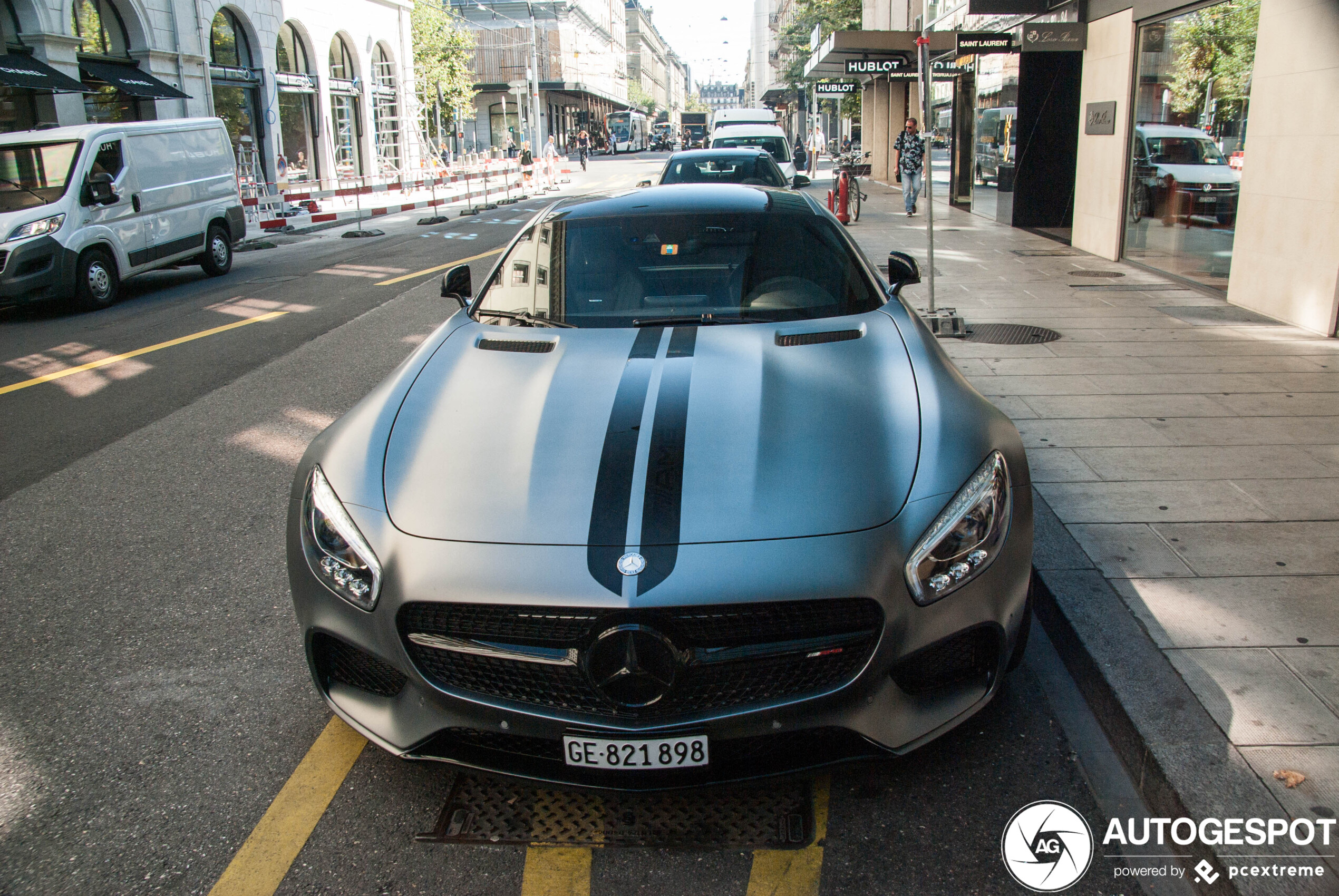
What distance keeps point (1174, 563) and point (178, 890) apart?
11.2ft

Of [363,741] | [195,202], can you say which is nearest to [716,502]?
[363,741]

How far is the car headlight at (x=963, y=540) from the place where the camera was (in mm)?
2463

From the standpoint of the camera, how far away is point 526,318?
3.86 m

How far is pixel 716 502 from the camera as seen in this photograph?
2539 millimetres

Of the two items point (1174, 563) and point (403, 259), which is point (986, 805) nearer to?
point (1174, 563)

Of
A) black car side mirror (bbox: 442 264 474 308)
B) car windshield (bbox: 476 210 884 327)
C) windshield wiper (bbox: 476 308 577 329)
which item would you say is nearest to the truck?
black car side mirror (bbox: 442 264 474 308)

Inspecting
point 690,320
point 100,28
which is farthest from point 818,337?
point 100,28

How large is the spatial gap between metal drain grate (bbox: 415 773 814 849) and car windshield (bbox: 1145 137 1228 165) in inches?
391

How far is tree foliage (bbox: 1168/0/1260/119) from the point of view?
9.85 m

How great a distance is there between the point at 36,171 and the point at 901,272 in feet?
38.4

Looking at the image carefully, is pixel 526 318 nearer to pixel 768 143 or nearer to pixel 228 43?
pixel 768 143

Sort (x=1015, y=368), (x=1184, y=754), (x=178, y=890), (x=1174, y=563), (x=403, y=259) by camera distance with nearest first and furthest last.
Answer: (x=178, y=890) < (x=1184, y=754) < (x=1174, y=563) < (x=1015, y=368) < (x=403, y=259)

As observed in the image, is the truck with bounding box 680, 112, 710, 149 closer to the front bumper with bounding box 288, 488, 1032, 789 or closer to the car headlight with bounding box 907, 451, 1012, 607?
the car headlight with bounding box 907, 451, 1012, 607

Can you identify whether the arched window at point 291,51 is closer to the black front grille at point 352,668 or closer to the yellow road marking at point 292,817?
the yellow road marking at point 292,817
